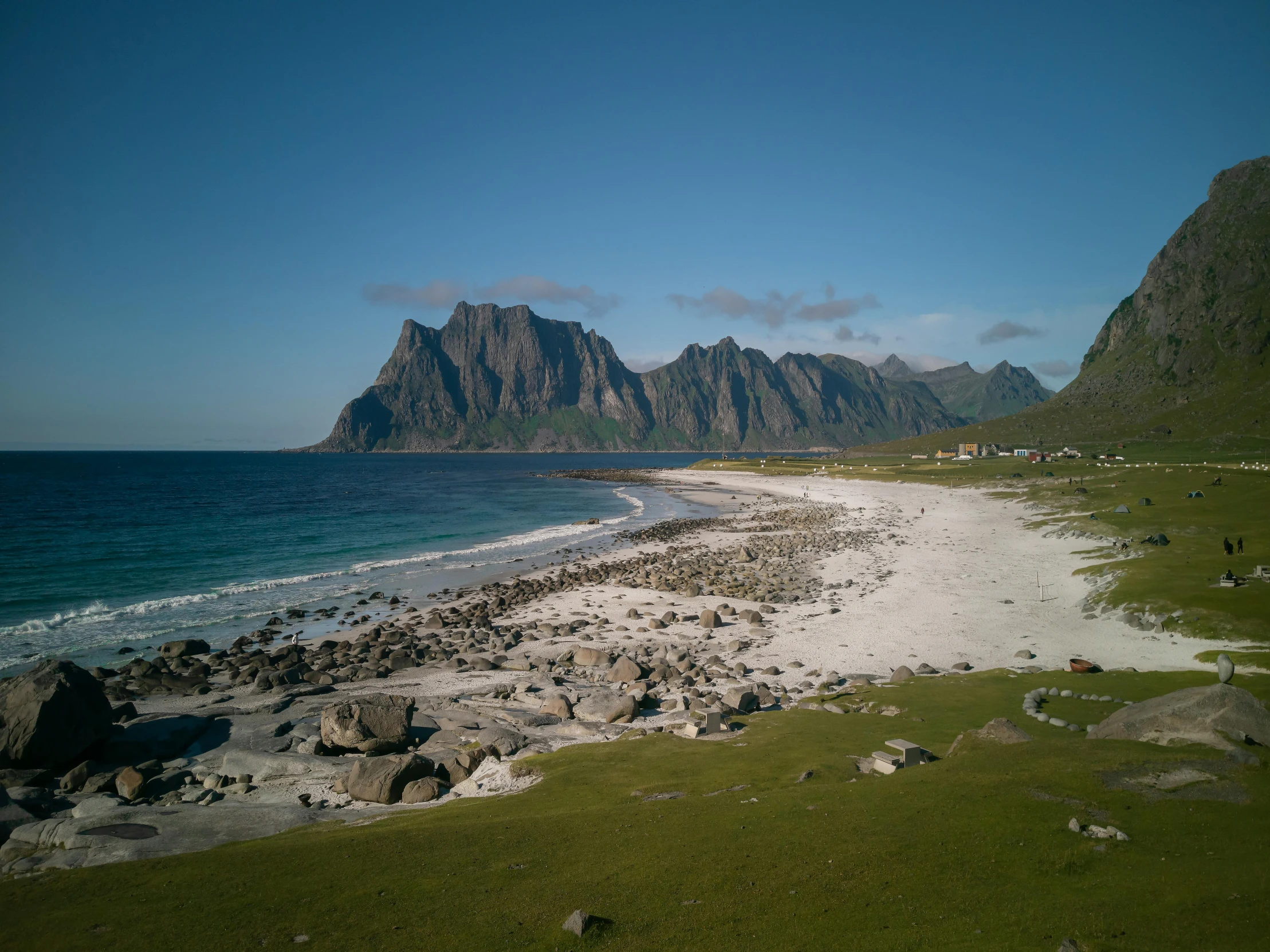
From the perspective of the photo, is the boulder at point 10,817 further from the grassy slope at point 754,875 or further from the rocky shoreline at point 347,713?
the grassy slope at point 754,875

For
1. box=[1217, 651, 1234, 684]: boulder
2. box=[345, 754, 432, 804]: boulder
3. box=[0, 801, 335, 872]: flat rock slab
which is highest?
box=[1217, 651, 1234, 684]: boulder

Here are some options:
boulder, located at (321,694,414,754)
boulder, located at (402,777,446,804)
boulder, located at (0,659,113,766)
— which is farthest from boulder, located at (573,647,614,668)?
boulder, located at (0,659,113,766)

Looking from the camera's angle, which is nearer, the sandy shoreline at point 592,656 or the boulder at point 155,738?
the sandy shoreline at point 592,656

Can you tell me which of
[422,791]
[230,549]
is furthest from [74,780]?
[230,549]

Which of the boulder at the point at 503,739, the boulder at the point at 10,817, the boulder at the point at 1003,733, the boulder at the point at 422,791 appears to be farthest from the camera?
the boulder at the point at 503,739

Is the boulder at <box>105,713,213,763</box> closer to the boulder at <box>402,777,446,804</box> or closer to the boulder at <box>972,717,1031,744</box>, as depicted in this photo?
the boulder at <box>402,777,446,804</box>

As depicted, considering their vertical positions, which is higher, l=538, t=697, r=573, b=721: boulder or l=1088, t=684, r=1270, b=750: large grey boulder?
l=1088, t=684, r=1270, b=750: large grey boulder

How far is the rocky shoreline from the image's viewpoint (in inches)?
531

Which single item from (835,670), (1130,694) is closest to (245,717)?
(835,670)

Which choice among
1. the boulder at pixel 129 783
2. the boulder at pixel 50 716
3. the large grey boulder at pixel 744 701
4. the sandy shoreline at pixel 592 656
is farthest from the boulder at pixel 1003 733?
the boulder at pixel 50 716

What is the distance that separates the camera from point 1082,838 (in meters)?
8.80

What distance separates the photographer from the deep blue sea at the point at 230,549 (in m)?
35.0

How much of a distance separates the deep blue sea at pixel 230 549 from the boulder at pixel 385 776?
21.4 meters

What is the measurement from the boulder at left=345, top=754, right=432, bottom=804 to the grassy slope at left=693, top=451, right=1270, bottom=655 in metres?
25.1
